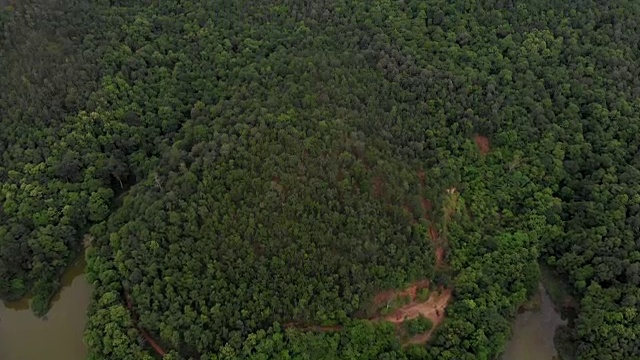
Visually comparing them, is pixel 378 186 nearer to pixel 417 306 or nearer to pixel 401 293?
pixel 401 293

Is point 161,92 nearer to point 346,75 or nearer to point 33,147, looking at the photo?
point 33,147

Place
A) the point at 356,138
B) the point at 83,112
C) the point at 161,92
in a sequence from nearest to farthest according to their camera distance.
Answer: the point at 356,138 → the point at 83,112 → the point at 161,92

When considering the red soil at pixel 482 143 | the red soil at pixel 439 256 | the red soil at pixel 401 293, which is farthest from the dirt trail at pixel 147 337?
the red soil at pixel 482 143

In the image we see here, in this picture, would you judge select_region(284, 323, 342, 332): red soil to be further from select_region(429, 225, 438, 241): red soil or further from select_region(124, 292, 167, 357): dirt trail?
select_region(429, 225, 438, 241): red soil

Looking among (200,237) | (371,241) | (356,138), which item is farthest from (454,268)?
(200,237)

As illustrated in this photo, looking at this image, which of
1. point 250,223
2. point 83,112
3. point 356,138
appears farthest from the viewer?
point 83,112

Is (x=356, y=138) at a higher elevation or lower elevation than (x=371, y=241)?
higher

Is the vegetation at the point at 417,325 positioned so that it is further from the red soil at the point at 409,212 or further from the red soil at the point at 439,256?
the red soil at the point at 409,212

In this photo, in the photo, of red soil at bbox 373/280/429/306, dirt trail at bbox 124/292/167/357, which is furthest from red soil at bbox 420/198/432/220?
dirt trail at bbox 124/292/167/357
